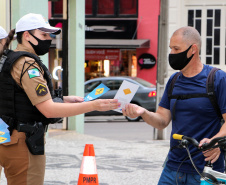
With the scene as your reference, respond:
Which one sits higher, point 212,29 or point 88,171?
point 212,29

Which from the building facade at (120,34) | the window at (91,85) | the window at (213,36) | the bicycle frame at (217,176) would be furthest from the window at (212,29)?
the bicycle frame at (217,176)

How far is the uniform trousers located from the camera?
3.85m

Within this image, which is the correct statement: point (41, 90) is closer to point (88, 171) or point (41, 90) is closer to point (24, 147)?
point (24, 147)

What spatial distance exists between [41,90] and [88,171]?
3.95 ft

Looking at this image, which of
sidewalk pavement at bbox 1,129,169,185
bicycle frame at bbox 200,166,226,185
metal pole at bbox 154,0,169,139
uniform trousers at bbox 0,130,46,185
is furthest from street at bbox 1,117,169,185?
bicycle frame at bbox 200,166,226,185

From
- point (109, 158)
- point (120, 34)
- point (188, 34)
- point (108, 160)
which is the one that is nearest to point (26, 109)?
point (188, 34)

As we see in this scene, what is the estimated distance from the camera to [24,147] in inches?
152

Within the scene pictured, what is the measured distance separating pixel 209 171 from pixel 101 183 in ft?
14.3

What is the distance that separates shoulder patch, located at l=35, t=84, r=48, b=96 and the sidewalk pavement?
12.9ft

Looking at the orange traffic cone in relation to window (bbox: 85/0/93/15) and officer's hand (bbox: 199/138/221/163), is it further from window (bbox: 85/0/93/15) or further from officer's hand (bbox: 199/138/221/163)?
window (bbox: 85/0/93/15)

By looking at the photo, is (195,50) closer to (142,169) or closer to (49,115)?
(49,115)

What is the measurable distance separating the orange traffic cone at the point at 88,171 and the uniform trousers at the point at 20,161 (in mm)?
838

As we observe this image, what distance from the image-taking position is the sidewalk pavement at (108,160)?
7984 mm

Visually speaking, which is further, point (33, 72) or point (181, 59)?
point (181, 59)
